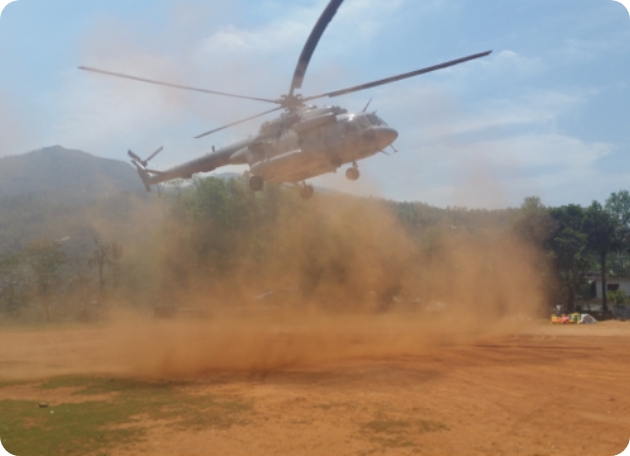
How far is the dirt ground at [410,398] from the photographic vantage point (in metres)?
10.2

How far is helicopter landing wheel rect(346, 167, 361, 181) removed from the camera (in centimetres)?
1869

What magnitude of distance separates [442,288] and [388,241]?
4.94 m

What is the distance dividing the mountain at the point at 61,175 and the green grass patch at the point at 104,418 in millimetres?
101588

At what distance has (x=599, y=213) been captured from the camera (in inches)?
2009

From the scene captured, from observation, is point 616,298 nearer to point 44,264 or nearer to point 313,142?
point 313,142

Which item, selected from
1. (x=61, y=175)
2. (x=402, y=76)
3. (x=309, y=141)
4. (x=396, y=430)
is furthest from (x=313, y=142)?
(x=61, y=175)

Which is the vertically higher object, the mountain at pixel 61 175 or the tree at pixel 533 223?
the mountain at pixel 61 175

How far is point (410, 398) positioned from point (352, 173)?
7.78 metres

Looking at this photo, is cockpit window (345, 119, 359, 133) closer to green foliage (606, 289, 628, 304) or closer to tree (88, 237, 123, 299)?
tree (88, 237, 123, 299)

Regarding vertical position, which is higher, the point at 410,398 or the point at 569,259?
the point at 569,259

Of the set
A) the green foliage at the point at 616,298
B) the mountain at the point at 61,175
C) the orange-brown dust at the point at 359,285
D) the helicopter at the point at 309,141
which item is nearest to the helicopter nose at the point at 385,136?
the helicopter at the point at 309,141

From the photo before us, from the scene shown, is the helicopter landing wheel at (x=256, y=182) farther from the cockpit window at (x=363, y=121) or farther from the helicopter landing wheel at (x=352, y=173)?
the cockpit window at (x=363, y=121)

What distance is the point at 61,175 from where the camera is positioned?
15550 cm

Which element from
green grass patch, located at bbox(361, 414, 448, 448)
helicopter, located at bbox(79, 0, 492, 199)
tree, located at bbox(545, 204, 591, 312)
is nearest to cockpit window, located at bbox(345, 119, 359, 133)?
helicopter, located at bbox(79, 0, 492, 199)
